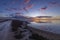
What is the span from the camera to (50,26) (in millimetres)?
1610

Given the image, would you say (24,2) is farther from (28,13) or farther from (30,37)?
(30,37)

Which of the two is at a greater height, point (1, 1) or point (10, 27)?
point (1, 1)

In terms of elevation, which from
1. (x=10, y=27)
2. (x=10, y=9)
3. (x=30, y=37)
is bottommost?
(x=30, y=37)

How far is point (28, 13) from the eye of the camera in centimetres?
161

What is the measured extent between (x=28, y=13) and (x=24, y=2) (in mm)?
148

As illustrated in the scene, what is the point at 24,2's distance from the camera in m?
1.62

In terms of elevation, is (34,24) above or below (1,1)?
below

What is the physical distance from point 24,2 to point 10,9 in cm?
20

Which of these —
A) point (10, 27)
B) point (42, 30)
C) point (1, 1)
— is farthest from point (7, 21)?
point (42, 30)

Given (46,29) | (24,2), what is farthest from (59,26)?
(24,2)

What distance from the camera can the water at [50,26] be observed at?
1.59 m

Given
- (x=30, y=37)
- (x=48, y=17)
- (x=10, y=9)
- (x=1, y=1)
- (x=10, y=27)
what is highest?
(x=1, y=1)

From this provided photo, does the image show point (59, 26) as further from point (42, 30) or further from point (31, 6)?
point (31, 6)

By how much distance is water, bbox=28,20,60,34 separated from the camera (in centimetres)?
159
